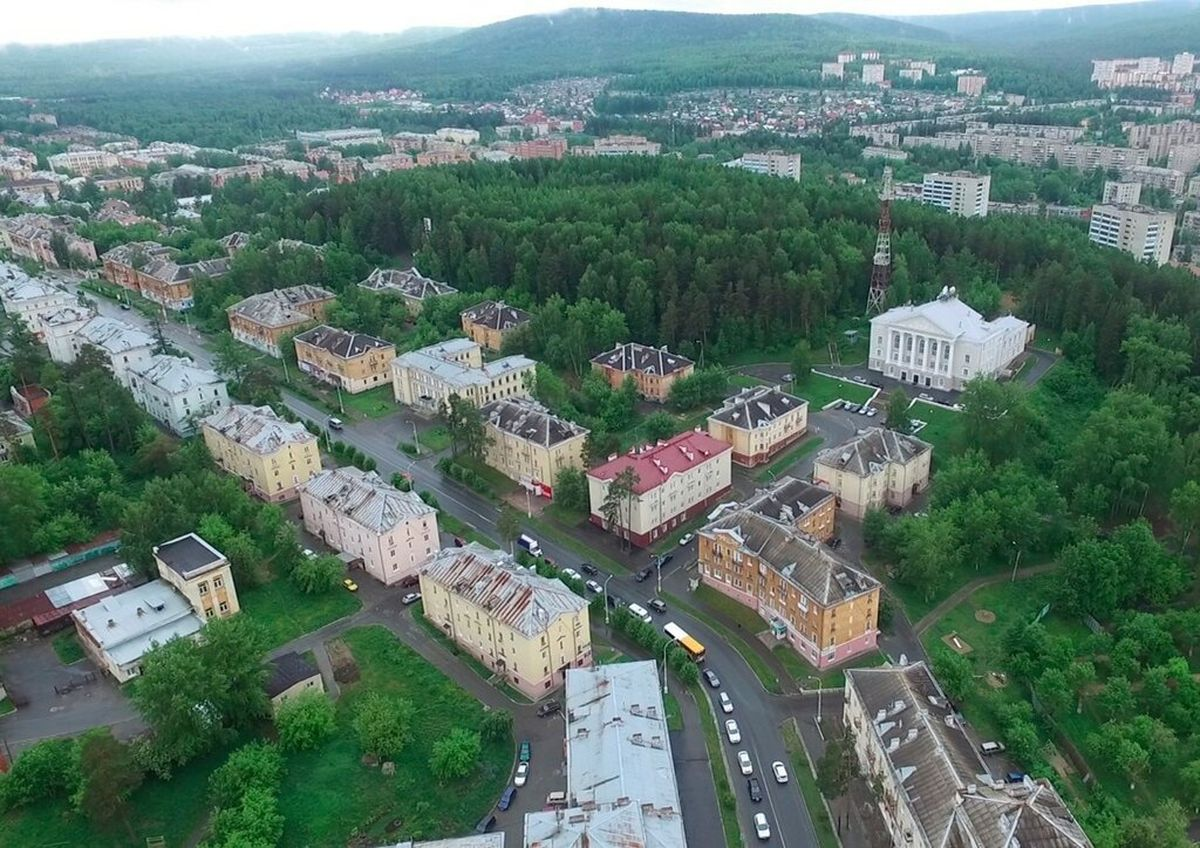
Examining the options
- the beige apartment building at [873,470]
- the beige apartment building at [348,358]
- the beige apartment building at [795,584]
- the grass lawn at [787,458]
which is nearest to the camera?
the beige apartment building at [795,584]

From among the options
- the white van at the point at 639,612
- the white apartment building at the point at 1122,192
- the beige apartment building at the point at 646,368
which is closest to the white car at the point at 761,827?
the white van at the point at 639,612

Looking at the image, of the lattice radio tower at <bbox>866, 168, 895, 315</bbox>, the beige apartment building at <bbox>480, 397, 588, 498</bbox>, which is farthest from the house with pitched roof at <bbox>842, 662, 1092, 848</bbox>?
the lattice radio tower at <bbox>866, 168, 895, 315</bbox>

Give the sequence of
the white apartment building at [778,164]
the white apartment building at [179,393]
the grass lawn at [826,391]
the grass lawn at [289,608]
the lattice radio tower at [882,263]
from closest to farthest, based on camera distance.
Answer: the grass lawn at [289,608] < the white apartment building at [179,393] < the grass lawn at [826,391] < the lattice radio tower at [882,263] < the white apartment building at [778,164]

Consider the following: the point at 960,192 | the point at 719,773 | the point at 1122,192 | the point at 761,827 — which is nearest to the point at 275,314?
the point at 719,773

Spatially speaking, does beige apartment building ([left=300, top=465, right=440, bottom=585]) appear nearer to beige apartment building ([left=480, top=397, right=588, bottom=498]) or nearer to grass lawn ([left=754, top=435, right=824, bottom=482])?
beige apartment building ([left=480, top=397, right=588, bottom=498])

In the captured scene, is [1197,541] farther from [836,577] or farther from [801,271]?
[801,271]

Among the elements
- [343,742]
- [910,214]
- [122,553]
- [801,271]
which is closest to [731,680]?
[343,742]

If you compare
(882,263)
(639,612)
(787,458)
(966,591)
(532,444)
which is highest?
(882,263)

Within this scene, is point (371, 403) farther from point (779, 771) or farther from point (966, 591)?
point (779, 771)

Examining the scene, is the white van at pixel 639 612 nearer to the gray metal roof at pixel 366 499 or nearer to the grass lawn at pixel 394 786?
the grass lawn at pixel 394 786
